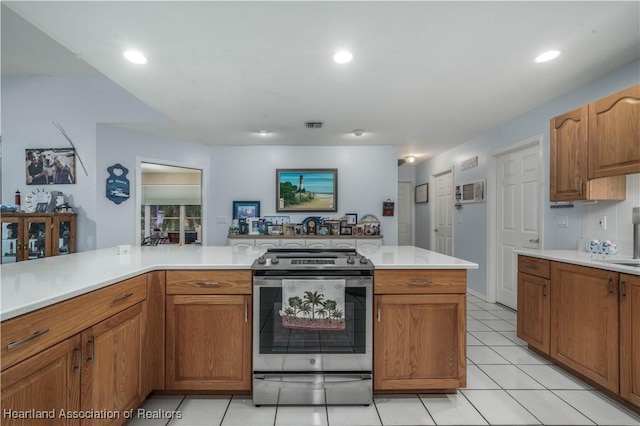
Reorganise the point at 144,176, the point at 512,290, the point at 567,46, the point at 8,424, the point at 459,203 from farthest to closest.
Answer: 1. the point at 144,176
2. the point at 459,203
3. the point at 512,290
4. the point at 567,46
5. the point at 8,424

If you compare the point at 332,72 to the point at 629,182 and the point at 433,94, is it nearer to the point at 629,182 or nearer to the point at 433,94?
the point at 433,94

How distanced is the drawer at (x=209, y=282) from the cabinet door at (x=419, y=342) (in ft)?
2.77

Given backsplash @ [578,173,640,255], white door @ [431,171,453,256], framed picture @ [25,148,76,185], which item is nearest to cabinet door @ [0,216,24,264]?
framed picture @ [25,148,76,185]

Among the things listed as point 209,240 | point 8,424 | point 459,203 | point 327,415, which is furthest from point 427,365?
point 209,240

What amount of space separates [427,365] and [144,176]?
7.61 m

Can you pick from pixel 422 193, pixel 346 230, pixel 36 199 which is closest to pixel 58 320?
pixel 36 199

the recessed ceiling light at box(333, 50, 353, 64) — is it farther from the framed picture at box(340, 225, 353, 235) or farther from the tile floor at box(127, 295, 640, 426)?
the framed picture at box(340, 225, 353, 235)

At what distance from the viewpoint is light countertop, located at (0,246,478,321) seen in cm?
111

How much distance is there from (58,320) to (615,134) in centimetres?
323

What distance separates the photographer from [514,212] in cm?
349

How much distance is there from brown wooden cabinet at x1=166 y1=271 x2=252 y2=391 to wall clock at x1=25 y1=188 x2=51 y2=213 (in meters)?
2.69

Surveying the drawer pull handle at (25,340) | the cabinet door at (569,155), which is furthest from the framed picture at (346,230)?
the drawer pull handle at (25,340)

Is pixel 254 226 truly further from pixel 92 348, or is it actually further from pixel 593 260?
pixel 593 260

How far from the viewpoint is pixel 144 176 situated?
722cm
